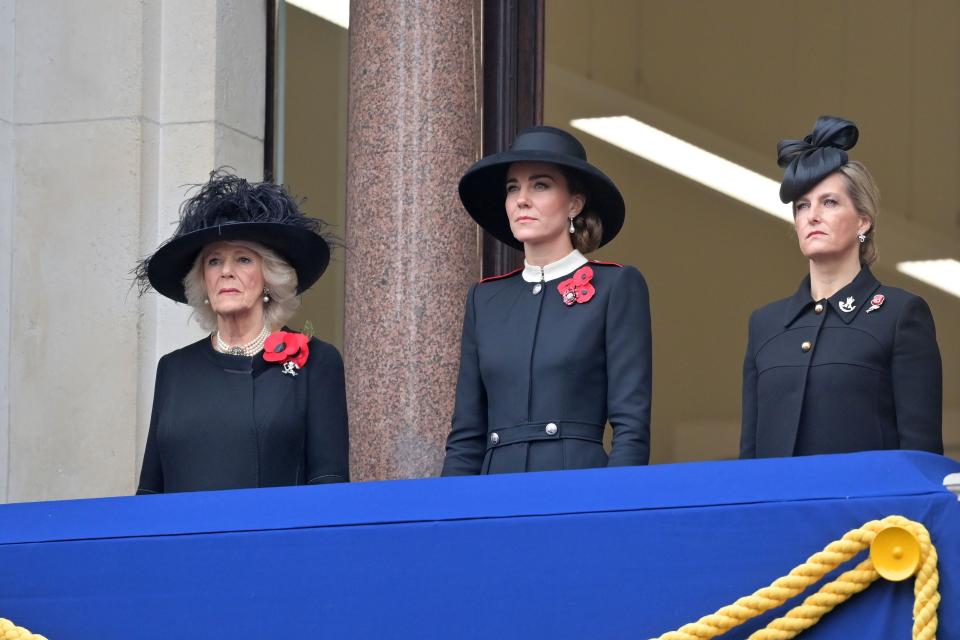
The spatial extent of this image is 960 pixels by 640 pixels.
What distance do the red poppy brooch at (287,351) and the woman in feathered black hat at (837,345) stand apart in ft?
4.02

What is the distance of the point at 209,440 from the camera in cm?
492

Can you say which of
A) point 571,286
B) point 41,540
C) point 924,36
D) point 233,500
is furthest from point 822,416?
point 924,36

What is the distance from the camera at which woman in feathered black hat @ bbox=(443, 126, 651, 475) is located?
4.49 m

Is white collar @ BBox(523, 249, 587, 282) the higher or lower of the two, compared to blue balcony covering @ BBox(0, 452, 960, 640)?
higher

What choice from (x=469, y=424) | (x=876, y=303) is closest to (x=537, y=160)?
(x=469, y=424)

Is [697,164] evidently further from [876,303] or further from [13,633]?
[13,633]

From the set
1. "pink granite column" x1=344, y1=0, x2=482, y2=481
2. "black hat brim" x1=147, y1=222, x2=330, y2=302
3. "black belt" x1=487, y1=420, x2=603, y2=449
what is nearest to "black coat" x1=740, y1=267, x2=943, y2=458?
"black belt" x1=487, y1=420, x2=603, y2=449

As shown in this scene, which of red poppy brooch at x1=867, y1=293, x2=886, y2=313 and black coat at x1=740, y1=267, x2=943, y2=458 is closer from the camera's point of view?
black coat at x1=740, y1=267, x2=943, y2=458

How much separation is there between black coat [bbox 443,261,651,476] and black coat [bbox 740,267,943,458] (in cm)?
35

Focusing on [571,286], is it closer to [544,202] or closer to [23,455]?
[544,202]

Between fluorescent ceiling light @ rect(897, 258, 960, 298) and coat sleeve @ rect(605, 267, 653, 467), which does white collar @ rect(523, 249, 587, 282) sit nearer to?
coat sleeve @ rect(605, 267, 653, 467)

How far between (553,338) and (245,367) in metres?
0.94

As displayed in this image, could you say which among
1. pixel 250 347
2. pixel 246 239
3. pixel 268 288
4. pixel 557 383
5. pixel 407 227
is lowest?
pixel 557 383

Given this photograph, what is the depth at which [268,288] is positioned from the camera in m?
5.09
